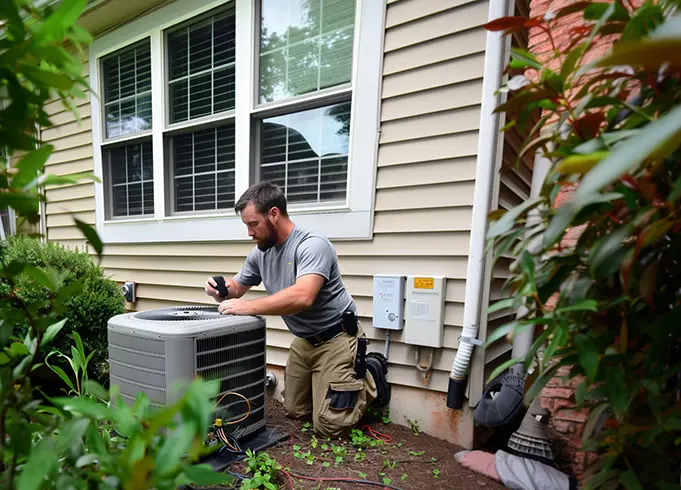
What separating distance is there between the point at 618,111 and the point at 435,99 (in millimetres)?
1804

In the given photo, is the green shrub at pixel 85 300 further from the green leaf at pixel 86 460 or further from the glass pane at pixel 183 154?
the green leaf at pixel 86 460

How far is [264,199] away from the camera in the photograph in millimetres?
2252

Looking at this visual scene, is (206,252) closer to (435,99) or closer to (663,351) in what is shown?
(435,99)

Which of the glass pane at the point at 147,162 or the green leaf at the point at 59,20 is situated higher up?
the glass pane at the point at 147,162

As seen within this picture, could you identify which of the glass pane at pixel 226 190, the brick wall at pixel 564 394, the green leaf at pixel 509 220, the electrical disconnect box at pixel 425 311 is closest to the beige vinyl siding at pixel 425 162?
the electrical disconnect box at pixel 425 311

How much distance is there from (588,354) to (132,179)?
450 centimetres

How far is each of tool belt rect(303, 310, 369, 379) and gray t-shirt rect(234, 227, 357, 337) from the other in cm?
4

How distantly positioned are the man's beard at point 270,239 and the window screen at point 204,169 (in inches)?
42.5

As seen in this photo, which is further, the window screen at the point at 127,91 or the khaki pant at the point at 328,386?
the window screen at the point at 127,91

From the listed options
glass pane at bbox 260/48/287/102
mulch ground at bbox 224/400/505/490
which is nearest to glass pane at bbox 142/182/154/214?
glass pane at bbox 260/48/287/102

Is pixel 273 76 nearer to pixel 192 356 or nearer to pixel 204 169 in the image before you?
pixel 204 169

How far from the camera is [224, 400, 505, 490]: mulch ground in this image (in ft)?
5.64

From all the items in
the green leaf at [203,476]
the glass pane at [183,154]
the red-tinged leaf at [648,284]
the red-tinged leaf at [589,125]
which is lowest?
the green leaf at [203,476]

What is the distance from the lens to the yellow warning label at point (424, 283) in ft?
7.27
